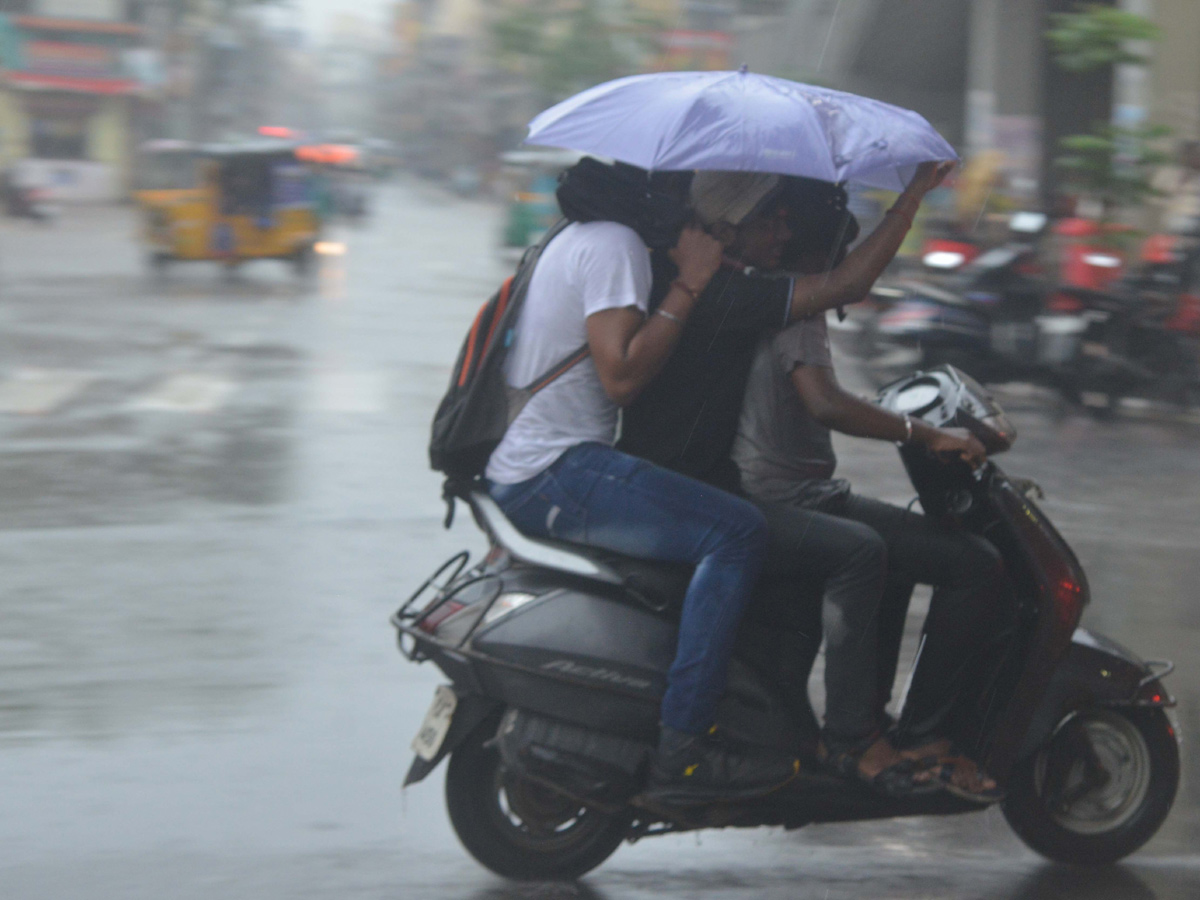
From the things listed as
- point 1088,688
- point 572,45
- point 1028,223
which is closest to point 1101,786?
point 1088,688

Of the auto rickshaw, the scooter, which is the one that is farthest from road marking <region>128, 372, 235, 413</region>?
the auto rickshaw

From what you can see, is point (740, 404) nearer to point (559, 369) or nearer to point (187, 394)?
point (559, 369)

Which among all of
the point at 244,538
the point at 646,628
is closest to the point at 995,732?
the point at 646,628

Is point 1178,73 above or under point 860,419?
under

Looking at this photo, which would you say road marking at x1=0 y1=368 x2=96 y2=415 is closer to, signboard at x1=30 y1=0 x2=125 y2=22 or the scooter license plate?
the scooter license plate

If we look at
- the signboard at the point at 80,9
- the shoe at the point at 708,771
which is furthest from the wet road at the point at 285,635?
the signboard at the point at 80,9

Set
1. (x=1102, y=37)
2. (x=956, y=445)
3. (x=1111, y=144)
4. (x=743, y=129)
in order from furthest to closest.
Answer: (x=1102, y=37), (x=1111, y=144), (x=956, y=445), (x=743, y=129)

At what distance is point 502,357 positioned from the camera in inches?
139

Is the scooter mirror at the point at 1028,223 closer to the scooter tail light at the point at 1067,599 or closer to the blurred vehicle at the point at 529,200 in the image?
the scooter tail light at the point at 1067,599

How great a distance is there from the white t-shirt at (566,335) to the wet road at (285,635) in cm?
101

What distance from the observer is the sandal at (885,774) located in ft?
11.8

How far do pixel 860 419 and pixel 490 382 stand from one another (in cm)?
84

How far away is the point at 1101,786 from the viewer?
12.5ft

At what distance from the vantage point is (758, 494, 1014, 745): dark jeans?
3.51 m
